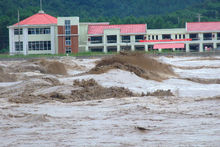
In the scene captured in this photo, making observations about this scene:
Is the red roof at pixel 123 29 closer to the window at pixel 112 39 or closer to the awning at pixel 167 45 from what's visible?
the window at pixel 112 39

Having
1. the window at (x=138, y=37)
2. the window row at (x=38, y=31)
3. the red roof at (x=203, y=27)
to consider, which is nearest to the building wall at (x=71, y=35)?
the window row at (x=38, y=31)

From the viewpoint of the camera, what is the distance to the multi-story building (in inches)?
2793

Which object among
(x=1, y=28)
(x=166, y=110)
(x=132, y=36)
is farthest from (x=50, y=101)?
(x=1, y=28)

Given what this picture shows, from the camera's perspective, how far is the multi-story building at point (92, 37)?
2793 inches

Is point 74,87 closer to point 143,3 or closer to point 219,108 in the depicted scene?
point 219,108

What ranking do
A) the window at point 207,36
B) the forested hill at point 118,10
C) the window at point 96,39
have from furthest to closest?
1. the forested hill at point 118,10
2. the window at point 207,36
3. the window at point 96,39

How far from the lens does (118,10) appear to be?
135250 mm

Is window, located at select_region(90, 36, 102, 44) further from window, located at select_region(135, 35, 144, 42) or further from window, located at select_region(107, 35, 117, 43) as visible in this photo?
window, located at select_region(135, 35, 144, 42)

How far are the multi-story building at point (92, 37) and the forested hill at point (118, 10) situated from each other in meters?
14.5

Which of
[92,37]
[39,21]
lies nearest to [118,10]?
[92,37]

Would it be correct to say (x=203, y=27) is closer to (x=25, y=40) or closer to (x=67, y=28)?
(x=67, y=28)

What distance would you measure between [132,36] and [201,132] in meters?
65.3

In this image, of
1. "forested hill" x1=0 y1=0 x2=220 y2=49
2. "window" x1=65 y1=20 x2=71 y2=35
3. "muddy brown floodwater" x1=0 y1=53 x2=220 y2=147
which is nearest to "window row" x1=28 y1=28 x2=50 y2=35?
"window" x1=65 y1=20 x2=71 y2=35

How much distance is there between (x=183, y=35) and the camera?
75.4 m
